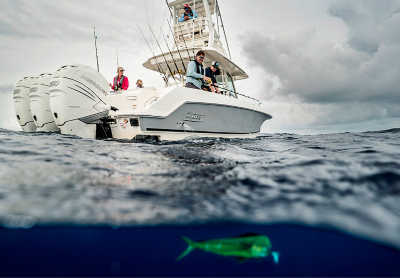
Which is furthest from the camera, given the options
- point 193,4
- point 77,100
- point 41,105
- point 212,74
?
point 193,4

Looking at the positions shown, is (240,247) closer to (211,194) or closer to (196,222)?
(196,222)

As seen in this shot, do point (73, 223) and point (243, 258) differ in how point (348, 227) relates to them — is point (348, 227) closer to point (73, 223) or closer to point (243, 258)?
point (243, 258)

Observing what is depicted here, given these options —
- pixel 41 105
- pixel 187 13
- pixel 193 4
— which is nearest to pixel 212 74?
pixel 187 13

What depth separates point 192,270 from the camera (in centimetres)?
93

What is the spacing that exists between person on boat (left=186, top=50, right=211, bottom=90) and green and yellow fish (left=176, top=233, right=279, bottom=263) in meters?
4.54

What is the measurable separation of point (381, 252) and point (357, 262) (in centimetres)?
15

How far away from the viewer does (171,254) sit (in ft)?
3.33

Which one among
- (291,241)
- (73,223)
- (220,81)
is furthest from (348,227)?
(220,81)

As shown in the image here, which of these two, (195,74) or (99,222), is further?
(195,74)

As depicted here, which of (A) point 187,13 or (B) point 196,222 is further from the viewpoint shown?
(A) point 187,13

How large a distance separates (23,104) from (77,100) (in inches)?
87.9

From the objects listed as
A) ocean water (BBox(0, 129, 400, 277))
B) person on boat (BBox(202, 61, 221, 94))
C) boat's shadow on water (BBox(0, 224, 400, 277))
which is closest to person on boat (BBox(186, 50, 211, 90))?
person on boat (BBox(202, 61, 221, 94))

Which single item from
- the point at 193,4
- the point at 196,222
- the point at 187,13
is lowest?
the point at 196,222

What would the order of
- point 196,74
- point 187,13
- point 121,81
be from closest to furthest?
point 196,74, point 121,81, point 187,13
